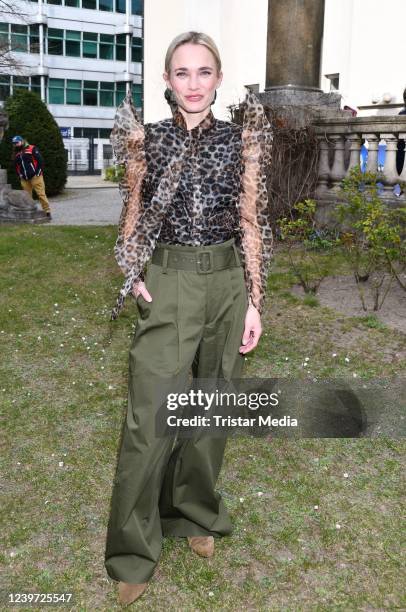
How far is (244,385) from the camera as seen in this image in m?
5.22

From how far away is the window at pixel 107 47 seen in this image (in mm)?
58031

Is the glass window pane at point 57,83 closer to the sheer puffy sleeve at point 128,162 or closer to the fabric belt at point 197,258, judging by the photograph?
the sheer puffy sleeve at point 128,162

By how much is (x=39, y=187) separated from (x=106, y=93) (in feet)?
154

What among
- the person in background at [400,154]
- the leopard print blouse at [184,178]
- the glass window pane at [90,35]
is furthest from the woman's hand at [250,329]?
the glass window pane at [90,35]

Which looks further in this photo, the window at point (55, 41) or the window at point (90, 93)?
the window at point (90, 93)

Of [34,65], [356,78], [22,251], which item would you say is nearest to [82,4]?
[34,65]

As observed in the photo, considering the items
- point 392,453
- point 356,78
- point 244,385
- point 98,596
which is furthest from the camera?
point 356,78

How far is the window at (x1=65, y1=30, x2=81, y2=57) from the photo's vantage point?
5628 centimetres

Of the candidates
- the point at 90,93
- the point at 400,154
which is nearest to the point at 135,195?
the point at 400,154

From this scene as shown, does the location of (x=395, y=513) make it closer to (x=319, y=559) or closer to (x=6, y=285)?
(x=319, y=559)

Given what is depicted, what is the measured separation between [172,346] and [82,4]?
6021 centimetres

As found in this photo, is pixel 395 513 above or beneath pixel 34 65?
beneath

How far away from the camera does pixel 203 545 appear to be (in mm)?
3111

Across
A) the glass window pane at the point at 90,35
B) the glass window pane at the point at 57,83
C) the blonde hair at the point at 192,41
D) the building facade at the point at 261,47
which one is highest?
the glass window pane at the point at 90,35
